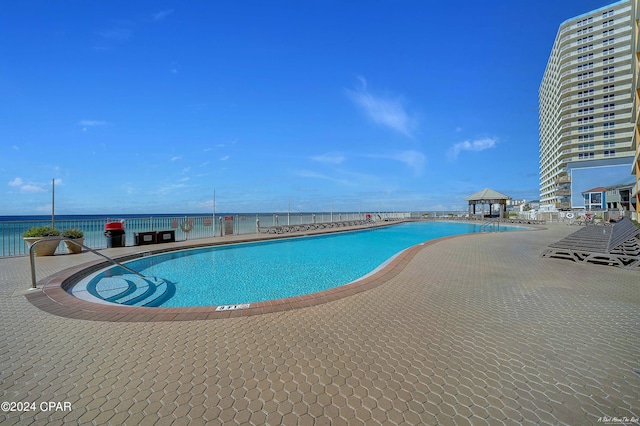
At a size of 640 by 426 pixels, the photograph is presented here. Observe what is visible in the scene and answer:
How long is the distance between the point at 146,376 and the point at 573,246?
10.4 m

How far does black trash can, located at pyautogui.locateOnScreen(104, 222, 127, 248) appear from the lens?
34.3 feet

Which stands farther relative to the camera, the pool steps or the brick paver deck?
the pool steps

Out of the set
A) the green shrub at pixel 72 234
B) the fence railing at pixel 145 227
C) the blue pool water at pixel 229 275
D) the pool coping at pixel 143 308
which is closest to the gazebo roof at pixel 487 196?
the fence railing at pixel 145 227

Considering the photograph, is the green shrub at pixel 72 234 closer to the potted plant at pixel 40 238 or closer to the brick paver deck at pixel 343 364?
the potted plant at pixel 40 238

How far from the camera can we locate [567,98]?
5409 cm

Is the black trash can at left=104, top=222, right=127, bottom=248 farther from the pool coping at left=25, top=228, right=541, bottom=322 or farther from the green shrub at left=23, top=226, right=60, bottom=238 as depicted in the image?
the pool coping at left=25, top=228, right=541, bottom=322

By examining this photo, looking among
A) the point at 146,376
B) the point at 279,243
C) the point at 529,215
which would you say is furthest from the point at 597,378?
the point at 529,215

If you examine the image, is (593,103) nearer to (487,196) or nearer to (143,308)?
(487,196)

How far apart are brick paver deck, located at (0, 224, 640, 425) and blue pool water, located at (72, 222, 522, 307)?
1805 millimetres

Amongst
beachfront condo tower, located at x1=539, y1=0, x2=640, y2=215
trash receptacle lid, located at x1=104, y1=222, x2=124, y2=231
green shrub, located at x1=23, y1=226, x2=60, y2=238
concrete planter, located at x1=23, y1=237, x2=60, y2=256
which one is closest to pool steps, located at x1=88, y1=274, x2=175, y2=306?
concrete planter, located at x1=23, y1=237, x2=60, y2=256

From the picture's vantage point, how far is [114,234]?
34.4 feet

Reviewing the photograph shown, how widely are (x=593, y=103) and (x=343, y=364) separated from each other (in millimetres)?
70646

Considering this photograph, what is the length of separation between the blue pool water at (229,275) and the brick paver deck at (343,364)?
5.92 feet

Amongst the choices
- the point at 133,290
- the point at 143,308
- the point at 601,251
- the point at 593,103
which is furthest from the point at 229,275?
the point at 593,103
